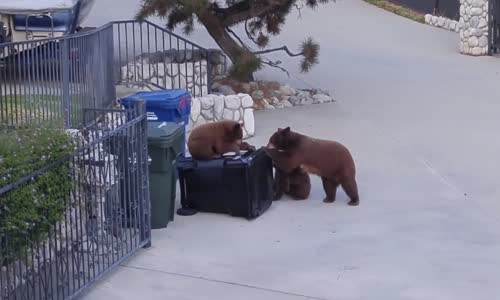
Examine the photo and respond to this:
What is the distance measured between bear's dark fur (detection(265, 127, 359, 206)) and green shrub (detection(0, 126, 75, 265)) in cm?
255

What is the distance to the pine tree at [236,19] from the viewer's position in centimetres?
1213

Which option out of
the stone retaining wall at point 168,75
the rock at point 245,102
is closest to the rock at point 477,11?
the stone retaining wall at point 168,75

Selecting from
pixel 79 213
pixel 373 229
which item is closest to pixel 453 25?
pixel 373 229

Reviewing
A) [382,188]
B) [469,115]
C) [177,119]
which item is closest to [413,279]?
[382,188]

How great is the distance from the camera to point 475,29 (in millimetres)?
17297

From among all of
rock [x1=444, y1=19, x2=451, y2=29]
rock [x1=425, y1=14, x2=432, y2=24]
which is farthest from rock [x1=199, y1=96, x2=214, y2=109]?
rock [x1=425, y1=14, x2=432, y2=24]

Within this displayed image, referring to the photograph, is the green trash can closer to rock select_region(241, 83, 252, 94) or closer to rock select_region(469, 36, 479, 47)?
rock select_region(241, 83, 252, 94)

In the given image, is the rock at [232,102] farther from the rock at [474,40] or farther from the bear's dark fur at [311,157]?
the rock at [474,40]

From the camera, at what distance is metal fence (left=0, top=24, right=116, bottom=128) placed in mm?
8875

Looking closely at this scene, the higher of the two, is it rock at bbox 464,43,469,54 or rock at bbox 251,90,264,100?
rock at bbox 464,43,469,54

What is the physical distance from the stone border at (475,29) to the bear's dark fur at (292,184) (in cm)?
949

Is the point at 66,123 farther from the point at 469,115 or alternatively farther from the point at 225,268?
the point at 469,115

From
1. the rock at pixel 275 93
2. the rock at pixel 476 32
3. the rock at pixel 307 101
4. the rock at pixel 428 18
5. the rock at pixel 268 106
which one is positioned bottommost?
the rock at pixel 268 106

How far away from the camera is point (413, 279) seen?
6.75 metres
